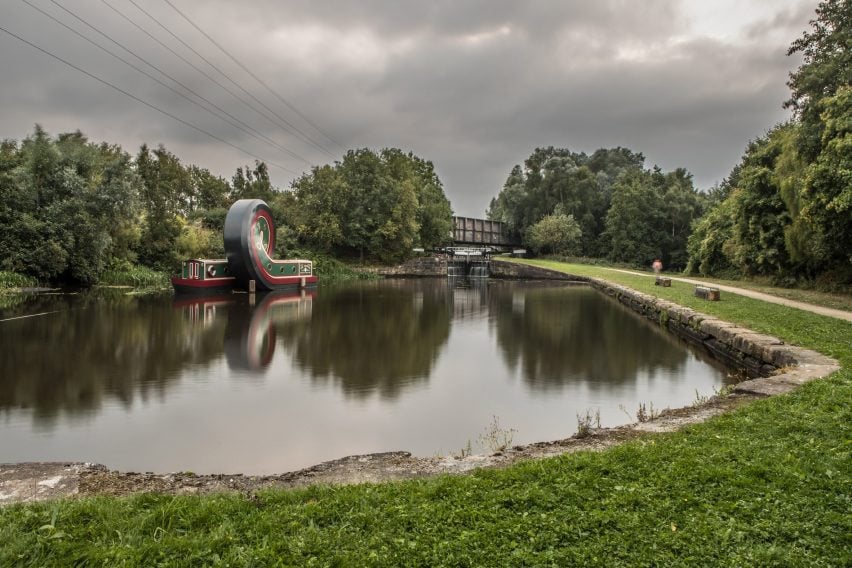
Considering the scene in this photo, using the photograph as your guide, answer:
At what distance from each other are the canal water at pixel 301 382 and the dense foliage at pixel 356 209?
2530 centimetres

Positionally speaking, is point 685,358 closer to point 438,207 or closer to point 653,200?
point 438,207

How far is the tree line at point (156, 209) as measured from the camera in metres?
24.6

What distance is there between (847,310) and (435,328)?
431 inches

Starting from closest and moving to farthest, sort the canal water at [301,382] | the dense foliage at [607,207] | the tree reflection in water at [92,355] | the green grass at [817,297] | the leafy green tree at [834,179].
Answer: the canal water at [301,382], the tree reflection in water at [92,355], the leafy green tree at [834,179], the green grass at [817,297], the dense foliage at [607,207]

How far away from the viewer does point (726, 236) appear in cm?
2958

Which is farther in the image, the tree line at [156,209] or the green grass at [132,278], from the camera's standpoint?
the green grass at [132,278]

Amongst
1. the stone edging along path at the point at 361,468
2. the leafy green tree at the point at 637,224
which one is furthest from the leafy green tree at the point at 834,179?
the leafy green tree at the point at 637,224

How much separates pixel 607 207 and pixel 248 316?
50.0 m

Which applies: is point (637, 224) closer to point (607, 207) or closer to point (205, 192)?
point (607, 207)

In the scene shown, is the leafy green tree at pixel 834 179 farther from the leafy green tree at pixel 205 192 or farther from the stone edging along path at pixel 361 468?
the leafy green tree at pixel 205 192

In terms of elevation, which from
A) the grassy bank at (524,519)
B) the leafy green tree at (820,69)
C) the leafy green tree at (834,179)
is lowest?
the grassy bank at (524,519)

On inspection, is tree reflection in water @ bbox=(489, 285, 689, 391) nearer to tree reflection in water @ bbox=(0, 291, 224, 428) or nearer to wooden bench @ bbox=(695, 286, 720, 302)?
wooden bench @ bbox=(695, 286, 720, 302)

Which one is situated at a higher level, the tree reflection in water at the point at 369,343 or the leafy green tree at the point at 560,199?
the leafy green tree at the point at 560,199

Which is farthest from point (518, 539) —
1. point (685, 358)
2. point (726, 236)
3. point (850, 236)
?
point (726, 236)
